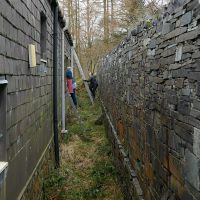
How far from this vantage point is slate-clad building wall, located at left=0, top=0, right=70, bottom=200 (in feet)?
11.7

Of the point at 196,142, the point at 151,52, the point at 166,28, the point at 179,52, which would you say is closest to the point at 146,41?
the point at 151,52

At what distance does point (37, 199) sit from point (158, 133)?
7.92ft

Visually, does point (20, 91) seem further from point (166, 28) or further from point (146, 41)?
point (166, 28)

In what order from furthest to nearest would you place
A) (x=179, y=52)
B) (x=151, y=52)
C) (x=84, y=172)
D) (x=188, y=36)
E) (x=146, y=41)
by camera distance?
(x=84, y=172) → (x=146, y=41) → (x=151, y=52) → (x=179, y=52) → (x=188, y=36)

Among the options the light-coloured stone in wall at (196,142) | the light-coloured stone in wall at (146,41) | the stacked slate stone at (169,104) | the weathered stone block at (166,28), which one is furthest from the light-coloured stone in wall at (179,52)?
the light-coloured stone in wall at (146,41)

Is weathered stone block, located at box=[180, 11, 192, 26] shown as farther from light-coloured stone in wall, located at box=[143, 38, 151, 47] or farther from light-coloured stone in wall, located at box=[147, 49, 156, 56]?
light-coloured stone in wall, located at box=[143, 38, 151, 47]

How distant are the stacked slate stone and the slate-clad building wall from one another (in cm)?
152

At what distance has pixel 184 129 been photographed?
293 cm

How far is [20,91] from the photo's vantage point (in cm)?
423

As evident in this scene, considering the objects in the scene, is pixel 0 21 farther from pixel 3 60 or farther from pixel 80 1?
pixel 80 1

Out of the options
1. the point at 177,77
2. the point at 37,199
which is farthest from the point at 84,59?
the point at 177,77

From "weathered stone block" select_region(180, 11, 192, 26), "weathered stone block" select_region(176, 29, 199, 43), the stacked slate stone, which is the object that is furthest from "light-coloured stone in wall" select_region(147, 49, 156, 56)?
"weathered stone block" select_region(180, 11, 192, 26)

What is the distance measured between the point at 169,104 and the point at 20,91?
1.80m

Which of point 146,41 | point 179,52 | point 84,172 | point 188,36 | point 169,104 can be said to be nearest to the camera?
point 188,36
